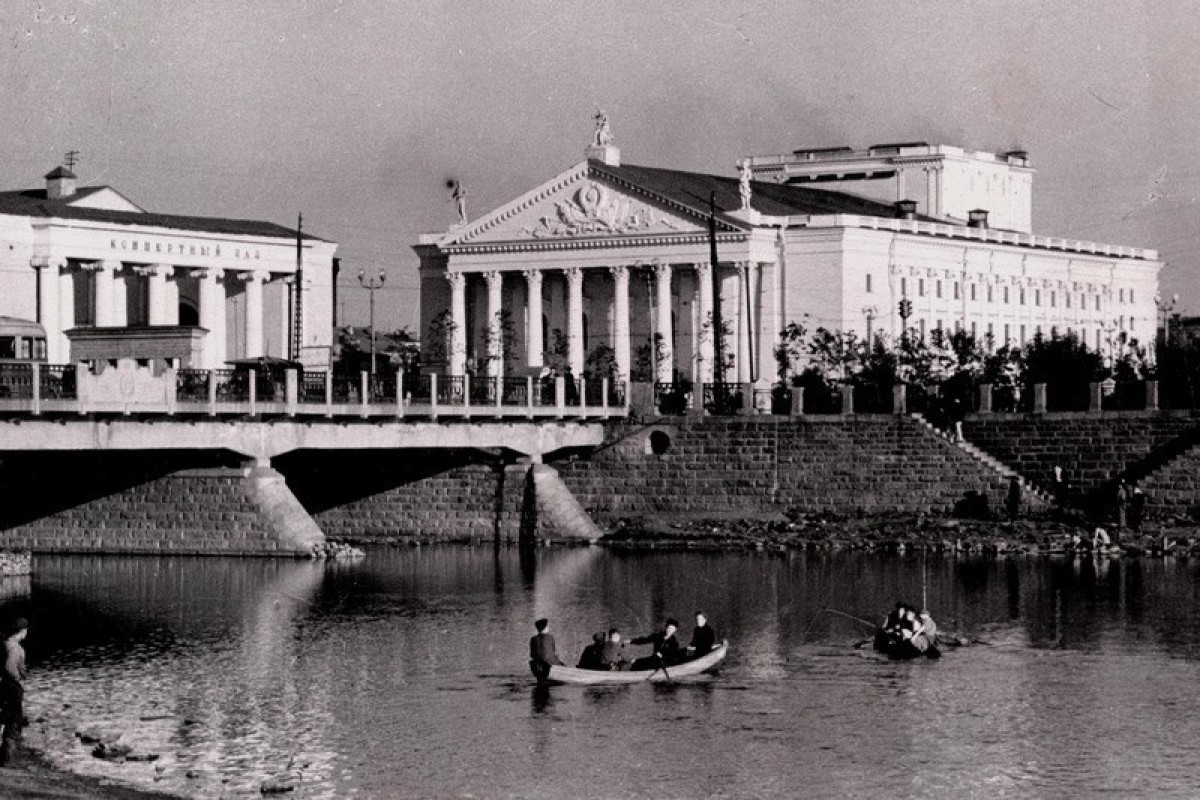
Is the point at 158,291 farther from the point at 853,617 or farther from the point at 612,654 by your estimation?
the point at 612,654

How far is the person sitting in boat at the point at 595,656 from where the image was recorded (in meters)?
52.6

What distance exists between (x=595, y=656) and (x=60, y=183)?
320 ft

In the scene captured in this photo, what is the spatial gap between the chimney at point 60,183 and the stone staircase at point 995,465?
65.6 metres

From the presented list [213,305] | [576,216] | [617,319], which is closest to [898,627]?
[213,305]

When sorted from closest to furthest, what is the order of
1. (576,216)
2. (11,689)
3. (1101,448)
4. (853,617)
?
(11,689) → (853,617) → (1101,448) → (576,216)

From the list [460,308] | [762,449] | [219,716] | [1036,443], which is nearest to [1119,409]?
[1036,443]

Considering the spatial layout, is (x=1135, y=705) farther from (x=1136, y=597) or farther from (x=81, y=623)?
(x=81, y=623)

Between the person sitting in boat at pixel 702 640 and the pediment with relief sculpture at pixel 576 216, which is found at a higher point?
the pediment with relief sculpture at pixel 576 216

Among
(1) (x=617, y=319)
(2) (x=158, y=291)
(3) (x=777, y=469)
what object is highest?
(2) (x=158, y=291)

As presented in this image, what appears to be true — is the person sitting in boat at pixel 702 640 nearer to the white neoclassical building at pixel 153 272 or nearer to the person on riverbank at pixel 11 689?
the person on riverbank at pixel 11 689

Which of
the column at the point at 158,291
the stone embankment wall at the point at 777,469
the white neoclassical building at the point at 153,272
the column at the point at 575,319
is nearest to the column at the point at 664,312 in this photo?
the column at the point at 575,319

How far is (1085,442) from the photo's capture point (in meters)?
90.2

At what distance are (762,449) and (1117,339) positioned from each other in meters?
71.9

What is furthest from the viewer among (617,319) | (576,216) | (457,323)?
(457,323)
